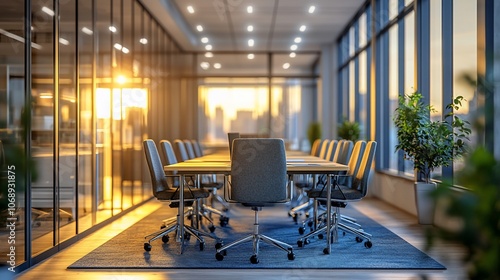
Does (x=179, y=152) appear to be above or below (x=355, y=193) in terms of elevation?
above

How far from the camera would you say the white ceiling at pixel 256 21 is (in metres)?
8.85

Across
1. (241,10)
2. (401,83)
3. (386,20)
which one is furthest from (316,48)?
(401,83)

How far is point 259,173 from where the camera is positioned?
4.07 metres

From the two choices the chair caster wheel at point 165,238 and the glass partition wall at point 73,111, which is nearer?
the glass partition wall at point 73,111

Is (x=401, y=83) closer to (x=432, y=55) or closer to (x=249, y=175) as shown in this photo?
(x=432, y=55)

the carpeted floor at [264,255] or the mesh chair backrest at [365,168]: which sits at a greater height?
the mesh chair backrest at [365,168]

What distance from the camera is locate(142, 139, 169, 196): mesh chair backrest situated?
15.7ft

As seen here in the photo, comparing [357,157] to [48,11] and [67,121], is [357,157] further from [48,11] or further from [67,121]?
[48,11]

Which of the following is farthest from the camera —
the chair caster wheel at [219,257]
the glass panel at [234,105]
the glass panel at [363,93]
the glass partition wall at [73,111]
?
the glass panel at [234,105]

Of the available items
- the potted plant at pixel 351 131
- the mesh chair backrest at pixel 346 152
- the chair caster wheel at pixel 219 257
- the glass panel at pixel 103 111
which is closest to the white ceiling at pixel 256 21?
the glass panel at pixel 103 111

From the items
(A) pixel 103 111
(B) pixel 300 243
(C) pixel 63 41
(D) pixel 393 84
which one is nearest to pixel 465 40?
(B) pixel 300 243

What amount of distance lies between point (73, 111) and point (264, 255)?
7.53 ft

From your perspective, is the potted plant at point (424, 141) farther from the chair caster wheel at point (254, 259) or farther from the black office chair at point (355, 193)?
the chair caster wheel at point (254, 259)

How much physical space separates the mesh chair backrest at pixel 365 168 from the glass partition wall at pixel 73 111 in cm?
263
